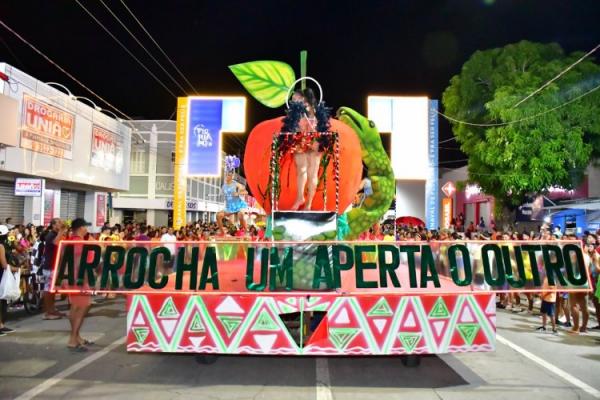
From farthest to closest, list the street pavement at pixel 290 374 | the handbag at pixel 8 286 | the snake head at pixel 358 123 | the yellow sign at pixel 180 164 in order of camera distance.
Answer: the yellow sign at pixel 180 164 → the snake head at pixel 358 123 → the handbag at pixel 8 286 → the street pavement at pixel 290 374

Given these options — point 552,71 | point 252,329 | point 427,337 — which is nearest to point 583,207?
point 552,71

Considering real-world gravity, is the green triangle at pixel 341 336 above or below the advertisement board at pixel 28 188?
below

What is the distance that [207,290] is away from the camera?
5.76 metres

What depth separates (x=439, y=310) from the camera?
568 cm

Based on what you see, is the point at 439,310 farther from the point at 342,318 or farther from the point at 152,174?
the point at 152,174

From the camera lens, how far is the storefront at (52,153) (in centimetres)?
1489

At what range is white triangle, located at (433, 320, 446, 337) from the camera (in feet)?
18.6

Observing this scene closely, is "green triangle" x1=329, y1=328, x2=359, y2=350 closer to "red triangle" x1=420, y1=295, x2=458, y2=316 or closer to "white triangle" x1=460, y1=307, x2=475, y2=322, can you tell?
"red triangle" x1=420, y1=295, x2=458, y2=316

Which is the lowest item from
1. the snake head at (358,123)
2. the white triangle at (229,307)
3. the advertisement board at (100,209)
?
the white triangle at (229,307)

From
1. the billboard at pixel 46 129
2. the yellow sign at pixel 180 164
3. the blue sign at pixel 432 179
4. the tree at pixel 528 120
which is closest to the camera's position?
the billboard at pixel 46 129

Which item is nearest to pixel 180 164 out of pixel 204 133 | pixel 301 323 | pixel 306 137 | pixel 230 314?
pixel 204 133

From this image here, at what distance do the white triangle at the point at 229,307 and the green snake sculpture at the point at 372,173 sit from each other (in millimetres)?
4707

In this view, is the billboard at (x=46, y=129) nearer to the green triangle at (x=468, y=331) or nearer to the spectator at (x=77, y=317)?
the spectator at (x=77, y=317)

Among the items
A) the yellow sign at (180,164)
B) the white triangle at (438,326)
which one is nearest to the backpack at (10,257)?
the white triangle at (438,326)
